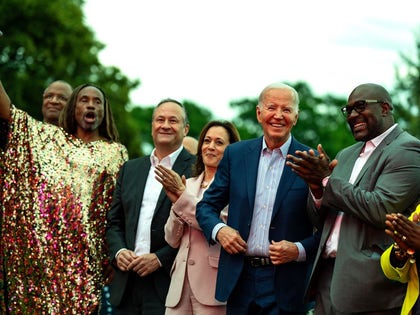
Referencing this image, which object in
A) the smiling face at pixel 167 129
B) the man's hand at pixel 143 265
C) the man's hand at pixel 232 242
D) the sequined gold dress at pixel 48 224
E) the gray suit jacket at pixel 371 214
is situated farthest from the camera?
the smiling face at pixel 167 129

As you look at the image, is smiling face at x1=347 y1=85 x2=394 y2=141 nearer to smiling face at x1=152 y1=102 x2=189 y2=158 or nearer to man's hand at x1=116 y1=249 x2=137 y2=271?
smiling face at x1=152 y1=102 x2=189 y2=158

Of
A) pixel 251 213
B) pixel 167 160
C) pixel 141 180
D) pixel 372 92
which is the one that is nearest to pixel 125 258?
pixel 141 180

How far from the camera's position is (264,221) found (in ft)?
23.1

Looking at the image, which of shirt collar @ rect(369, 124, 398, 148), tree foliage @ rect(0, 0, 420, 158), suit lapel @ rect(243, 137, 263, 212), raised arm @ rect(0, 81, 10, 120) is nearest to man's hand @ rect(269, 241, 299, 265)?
suit lapel @ rect(243, 137, 263, 212)

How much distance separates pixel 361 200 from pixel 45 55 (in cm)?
2815

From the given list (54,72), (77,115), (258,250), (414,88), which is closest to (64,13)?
(54,72)

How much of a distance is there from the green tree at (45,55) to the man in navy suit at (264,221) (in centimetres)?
2416

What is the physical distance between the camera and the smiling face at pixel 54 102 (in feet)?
31.7

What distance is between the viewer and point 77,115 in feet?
29.1

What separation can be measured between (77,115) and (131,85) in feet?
94.1

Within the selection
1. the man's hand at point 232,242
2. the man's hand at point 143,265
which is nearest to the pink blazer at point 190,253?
the man's hand at point 143,265

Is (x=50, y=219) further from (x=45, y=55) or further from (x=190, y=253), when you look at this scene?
(x=45, y=55)

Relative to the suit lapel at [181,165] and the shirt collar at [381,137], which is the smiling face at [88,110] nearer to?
the suit lapel at [181,165]

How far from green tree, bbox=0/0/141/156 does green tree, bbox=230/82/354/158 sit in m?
35.3
